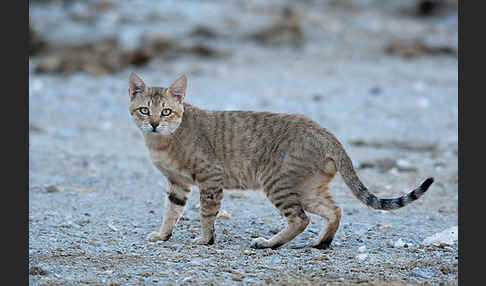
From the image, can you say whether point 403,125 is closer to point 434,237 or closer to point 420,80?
point 420,80

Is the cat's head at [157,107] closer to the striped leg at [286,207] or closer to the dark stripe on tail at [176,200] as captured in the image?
the dark stripe on tail at [176,200]

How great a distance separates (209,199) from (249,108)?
6422mm

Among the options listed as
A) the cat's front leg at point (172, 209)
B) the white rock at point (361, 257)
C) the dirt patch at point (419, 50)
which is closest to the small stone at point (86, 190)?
the cat's front leg at point (172, 209)

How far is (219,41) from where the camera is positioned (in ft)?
56.3

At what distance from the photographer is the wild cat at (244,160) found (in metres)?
5.67

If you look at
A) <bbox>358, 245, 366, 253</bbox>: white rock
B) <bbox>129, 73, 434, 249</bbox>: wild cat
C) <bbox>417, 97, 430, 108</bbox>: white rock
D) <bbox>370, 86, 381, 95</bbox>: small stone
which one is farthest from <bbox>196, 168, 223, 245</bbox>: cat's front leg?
<bbox>370, 86, 381, 95</bbox>: small stone

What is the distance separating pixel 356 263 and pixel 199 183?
1525 mm

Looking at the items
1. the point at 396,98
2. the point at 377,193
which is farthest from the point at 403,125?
the point at 377,193

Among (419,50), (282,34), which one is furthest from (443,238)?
(282,34)

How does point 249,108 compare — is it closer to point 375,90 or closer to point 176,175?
point 375,90

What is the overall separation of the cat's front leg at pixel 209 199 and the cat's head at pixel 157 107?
525mm

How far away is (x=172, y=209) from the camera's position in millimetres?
6090

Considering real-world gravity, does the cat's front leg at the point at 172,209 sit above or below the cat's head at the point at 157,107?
below

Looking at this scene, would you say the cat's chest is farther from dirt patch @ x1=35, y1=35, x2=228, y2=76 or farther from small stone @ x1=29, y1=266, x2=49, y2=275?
dirt patch @ x1=35, y1=35, x2=228, y2=76
